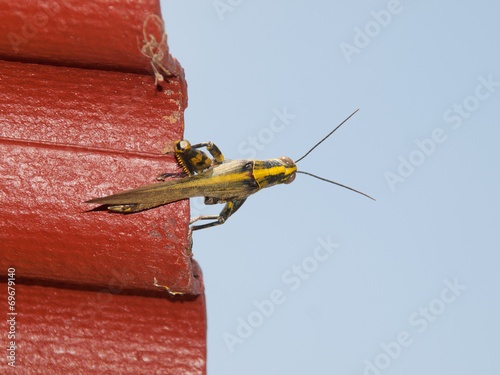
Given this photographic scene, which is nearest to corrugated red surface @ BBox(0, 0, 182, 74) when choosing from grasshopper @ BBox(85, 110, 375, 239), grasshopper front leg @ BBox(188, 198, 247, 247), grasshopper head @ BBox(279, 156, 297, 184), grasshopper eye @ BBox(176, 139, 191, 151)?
grasshopper eye @ BBox(176, 139, 191, 151)

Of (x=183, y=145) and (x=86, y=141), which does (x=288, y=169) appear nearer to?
(x=183, y=145)

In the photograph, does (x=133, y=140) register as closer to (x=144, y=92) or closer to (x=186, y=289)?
(x=144, y=92)

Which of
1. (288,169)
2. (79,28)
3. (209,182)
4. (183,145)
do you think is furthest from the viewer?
(288,169)

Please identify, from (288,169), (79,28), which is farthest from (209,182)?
(79,28)

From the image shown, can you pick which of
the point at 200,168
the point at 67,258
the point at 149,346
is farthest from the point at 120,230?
the point at 149,346

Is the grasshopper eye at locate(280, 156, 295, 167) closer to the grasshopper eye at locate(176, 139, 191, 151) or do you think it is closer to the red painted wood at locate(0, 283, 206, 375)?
the grasshopper eye at locate(176, 139, 191, 151)

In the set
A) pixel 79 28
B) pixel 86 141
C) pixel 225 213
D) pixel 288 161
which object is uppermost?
pixel 79 28

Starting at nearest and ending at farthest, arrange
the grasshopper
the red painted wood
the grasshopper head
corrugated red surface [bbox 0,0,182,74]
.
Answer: corrugated red surface [bbox 0,0,182,74] → the grasshopper → the red painted wood → the grasshopper head
